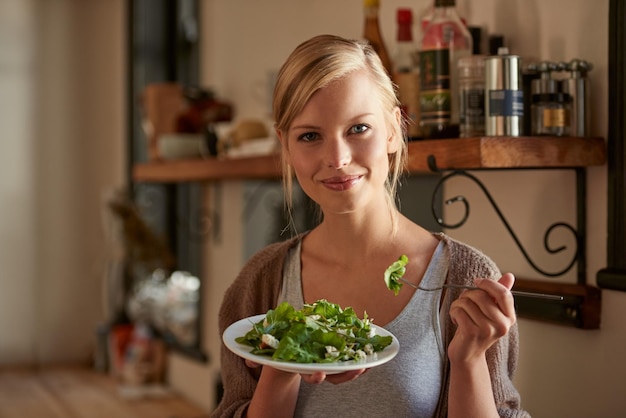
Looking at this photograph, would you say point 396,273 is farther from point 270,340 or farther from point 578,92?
point 578,92

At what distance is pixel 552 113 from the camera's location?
1490mm

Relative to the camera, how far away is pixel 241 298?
144 cm

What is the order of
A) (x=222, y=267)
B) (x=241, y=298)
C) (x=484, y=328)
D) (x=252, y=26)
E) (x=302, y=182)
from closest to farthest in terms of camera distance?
1. (x=484, y=328)
2. (x=302, y=182)
3. (x=241, y=298)
4. (x=252, y=26)
5. (x=222, y=267)

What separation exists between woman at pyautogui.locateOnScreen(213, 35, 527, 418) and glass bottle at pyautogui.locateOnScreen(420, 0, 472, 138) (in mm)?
274

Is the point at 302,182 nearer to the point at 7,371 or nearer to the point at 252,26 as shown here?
the point at 252,26

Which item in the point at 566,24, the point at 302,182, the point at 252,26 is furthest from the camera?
the point at 252,26

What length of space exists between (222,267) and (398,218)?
77.2 inches

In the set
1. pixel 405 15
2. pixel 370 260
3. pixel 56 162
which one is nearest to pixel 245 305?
pixel 370 260

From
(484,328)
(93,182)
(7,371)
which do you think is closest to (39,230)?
(93,182)

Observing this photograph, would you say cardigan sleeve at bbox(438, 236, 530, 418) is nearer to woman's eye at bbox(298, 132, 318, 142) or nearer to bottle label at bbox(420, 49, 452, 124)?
woman's eye at bbox(298, 132, 318, 142)

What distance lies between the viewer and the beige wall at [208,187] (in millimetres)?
1542

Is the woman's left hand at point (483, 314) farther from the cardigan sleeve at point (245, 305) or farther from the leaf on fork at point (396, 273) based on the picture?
the cardigan sleeve at point (245, 305)

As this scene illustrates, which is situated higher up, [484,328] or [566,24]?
[566,24]

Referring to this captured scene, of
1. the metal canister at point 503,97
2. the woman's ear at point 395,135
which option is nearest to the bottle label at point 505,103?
the metal canister at point 503,97
